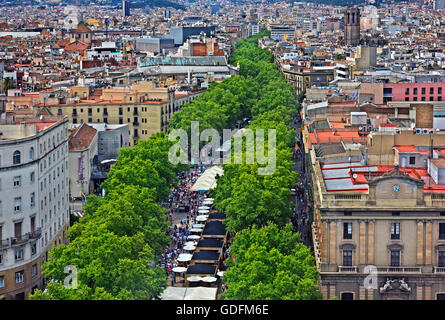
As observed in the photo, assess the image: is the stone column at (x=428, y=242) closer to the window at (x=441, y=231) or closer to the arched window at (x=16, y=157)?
the window at (x=441, y=231)

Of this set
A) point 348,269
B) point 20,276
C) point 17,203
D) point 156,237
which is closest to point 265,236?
point 348,269

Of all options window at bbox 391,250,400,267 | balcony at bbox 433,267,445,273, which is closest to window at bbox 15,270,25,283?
window at bbox 391,250,400,267

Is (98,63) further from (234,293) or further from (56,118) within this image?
(234,293)

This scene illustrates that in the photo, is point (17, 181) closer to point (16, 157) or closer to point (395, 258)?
point (16, 157)

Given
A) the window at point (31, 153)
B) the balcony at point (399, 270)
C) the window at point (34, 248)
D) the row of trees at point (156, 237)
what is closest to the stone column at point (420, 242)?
the balcony at point (399, 270)

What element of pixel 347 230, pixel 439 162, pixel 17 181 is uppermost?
pixel 439 162
